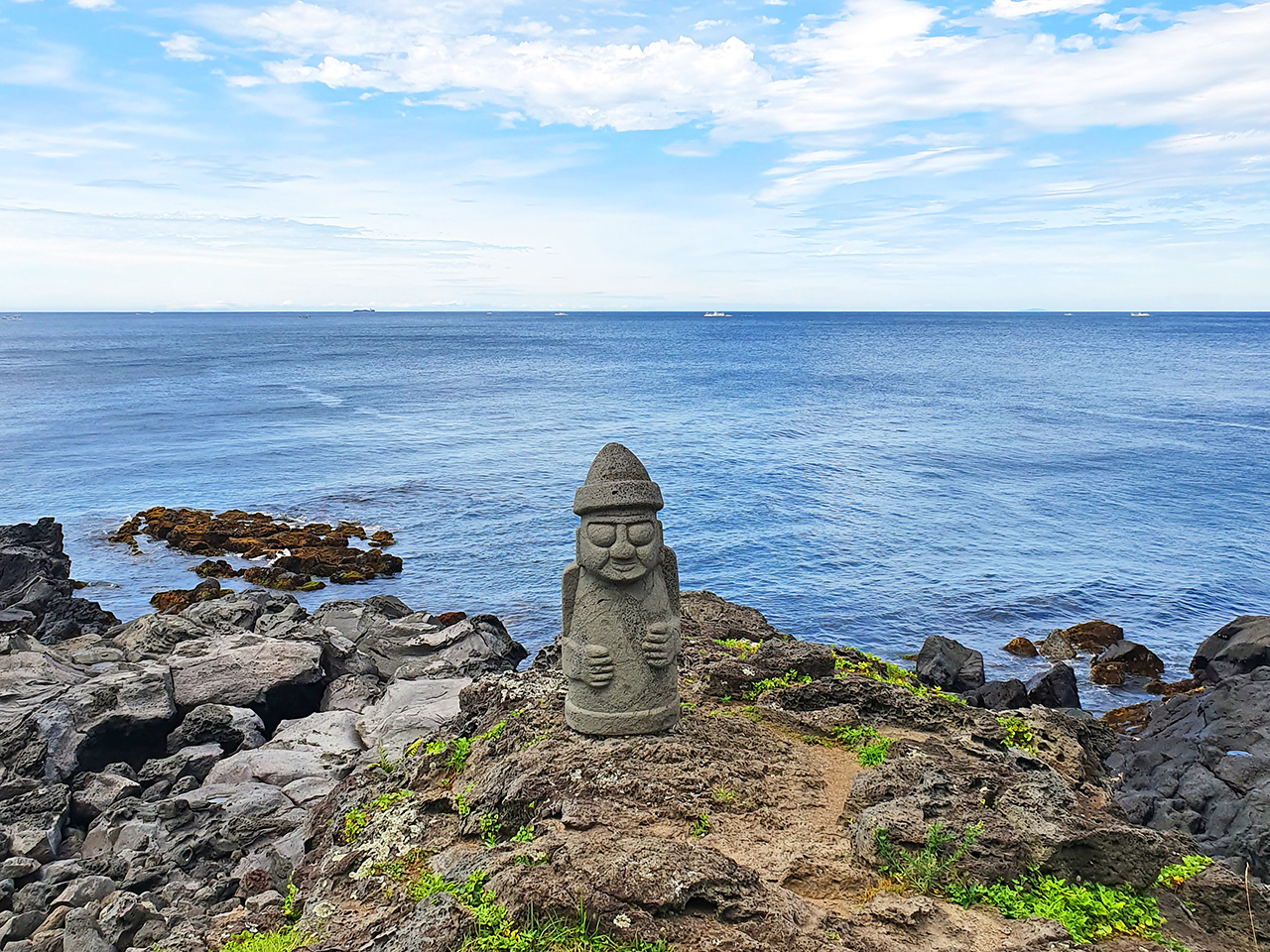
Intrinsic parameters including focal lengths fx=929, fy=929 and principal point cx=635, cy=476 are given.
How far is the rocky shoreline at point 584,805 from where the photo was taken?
734 centimetres

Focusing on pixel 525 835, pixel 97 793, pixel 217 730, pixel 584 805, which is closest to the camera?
pixel 525 835

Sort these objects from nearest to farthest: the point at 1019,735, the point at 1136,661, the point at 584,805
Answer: the point at 584,805 < the point at 1019,735 < the point at 1136,661

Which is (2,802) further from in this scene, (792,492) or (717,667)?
(792,492)

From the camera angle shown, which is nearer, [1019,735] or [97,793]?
[1019,735]

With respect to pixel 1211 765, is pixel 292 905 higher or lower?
higher

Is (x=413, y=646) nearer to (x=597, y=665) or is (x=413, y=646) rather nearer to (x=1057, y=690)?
(x=597, y=665)

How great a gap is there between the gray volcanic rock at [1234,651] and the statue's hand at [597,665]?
15785mm

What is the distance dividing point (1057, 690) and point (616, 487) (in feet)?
42.3

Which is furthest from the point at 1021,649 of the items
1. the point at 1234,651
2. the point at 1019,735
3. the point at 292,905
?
the point at 292,905

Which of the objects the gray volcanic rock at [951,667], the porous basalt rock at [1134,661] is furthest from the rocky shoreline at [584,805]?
the porous basalt rock at [1134,661]

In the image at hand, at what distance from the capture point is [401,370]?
323 feet

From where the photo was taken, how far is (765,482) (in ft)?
132

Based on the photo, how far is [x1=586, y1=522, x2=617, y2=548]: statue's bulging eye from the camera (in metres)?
9.54

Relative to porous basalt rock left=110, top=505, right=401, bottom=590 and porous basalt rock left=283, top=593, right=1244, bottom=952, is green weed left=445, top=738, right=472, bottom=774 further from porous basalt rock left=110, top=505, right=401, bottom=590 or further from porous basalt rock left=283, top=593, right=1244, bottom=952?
porous basalt rock left=110, top=505, right=401, bottom=590
